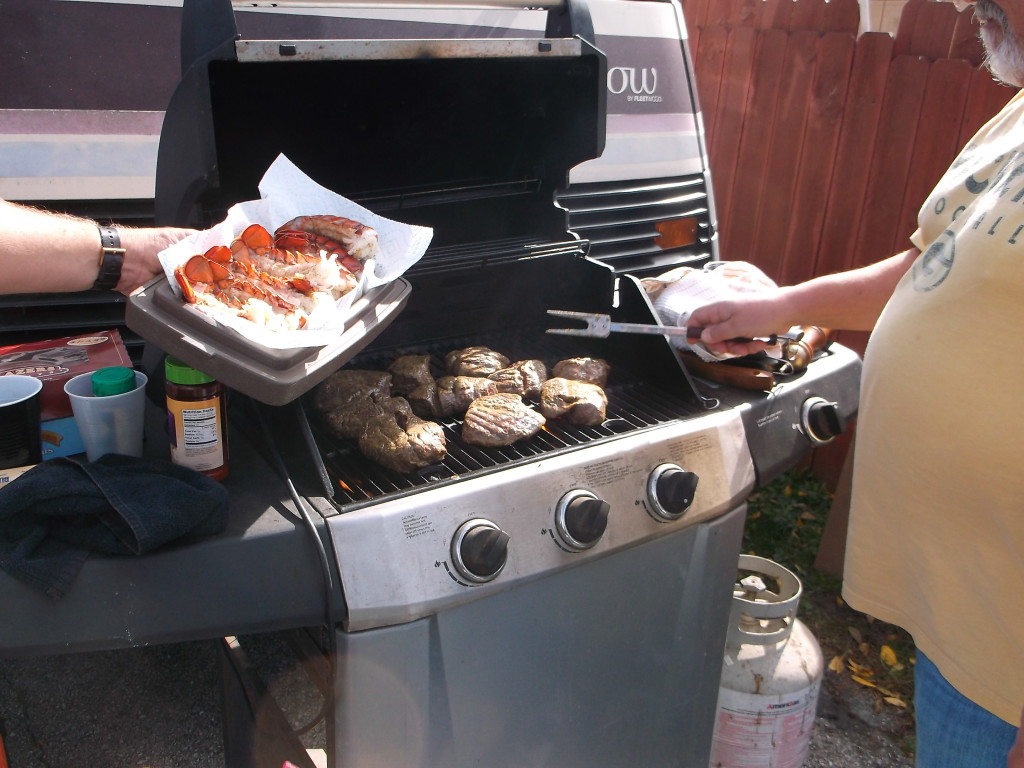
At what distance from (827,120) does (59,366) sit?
12.2 feet

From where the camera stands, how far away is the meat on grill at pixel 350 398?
69.6 inches

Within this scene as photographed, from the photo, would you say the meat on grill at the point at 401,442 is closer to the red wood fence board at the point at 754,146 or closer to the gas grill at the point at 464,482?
the gas grill at the point at 464,482

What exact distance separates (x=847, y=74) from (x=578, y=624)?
3339 millimetres

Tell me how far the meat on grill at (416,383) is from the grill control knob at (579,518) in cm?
41

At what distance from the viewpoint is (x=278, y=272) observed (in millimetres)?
1667

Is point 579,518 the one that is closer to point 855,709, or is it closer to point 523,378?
point 523,378

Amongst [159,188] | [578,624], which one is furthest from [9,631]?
[578,624]

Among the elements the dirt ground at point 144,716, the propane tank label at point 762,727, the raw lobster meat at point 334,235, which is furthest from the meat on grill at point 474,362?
the dirt ground at point 144,716

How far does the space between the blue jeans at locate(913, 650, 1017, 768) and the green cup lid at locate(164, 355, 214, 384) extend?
1.47m

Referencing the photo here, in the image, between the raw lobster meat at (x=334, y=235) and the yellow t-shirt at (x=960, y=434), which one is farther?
the raw lobster meat at (x=334, y=235)

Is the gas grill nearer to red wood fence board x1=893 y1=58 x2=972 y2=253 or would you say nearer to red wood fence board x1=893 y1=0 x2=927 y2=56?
red wood fence board x1=893 y1=58 x2=972 y2=253

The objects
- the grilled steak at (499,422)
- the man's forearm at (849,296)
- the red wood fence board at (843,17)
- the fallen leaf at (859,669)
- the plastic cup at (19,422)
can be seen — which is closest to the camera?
the plastic cup at (19,422)

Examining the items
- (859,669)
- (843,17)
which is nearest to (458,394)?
(859,669)

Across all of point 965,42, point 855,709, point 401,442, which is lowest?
point 855,709
